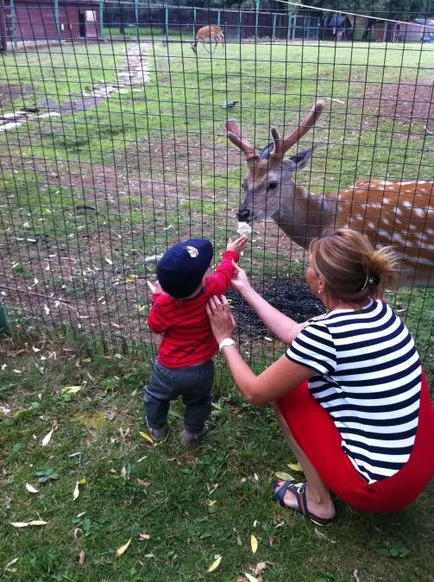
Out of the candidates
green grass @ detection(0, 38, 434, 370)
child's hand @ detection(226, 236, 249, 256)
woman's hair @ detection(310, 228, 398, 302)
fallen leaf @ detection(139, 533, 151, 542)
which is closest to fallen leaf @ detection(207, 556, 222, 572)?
fallen leaf @ detection(139, 533, 151, 542)

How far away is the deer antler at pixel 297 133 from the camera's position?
4.27 meters

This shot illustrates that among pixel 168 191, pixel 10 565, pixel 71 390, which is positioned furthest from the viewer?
pixel 168 191

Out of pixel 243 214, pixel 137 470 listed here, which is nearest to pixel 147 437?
pixel 137 470

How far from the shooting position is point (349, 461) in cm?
248

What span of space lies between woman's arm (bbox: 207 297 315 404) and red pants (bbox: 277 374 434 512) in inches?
6.8

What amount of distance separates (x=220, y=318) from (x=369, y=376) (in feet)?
2.48

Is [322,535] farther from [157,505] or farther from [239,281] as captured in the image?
[239,281]

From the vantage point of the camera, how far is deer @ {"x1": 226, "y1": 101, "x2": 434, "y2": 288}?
172 inches

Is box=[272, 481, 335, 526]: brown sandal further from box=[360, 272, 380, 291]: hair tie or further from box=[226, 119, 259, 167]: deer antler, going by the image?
box=[226, 119, 259, 167]: deer antler

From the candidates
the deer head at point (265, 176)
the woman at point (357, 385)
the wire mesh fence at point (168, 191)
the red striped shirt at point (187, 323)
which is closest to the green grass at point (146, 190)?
the wire mesh fence at point (168, 191)

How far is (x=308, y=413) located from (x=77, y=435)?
1.49 metres

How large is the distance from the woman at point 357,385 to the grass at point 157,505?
31cm

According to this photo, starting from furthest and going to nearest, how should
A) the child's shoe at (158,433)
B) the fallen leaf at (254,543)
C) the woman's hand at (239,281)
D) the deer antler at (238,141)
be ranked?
the deer antler at (238,141) → the child's shoe at (158,433) → the woman's hand at (239,281) → the fallen leaf at (254,543)

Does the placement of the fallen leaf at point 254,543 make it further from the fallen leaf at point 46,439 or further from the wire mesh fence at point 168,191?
the wire mesh fence at point 168,191
